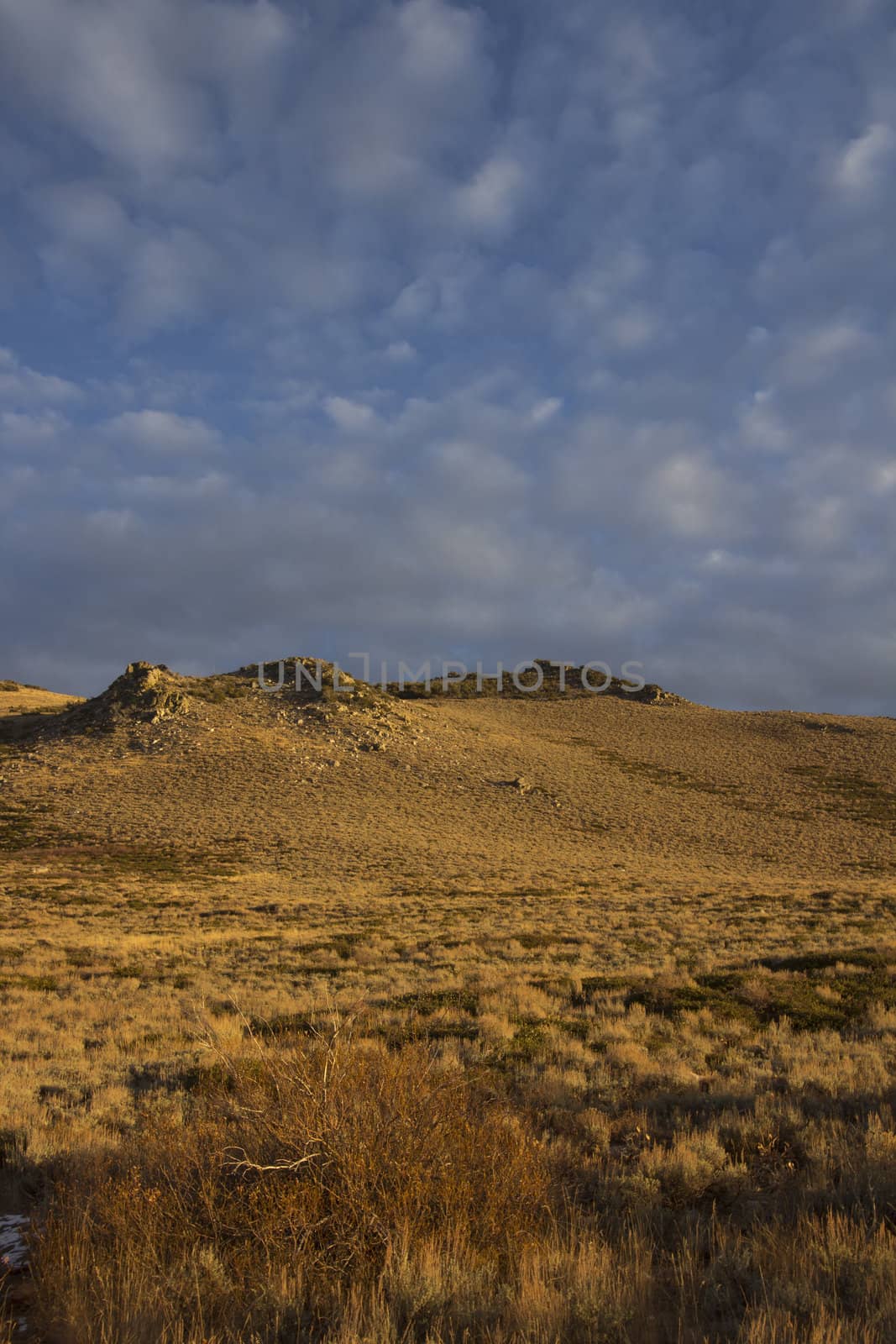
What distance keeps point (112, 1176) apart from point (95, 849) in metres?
41.3

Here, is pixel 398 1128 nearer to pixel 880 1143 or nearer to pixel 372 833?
pixel 880 1143

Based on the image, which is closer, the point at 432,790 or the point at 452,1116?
the point at 452,1116

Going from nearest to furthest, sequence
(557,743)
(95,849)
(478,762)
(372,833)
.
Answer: (95,849), (372,833), (478,762), (557,743)

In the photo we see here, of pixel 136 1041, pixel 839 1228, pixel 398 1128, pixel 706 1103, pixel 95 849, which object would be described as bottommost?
pixel 95 849

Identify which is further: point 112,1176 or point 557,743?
point 557,743

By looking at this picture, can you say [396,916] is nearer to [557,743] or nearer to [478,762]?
[478,762]

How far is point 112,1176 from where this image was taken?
18.5 ft

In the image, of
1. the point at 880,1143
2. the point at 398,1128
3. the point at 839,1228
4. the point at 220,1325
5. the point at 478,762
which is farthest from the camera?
the point at 478,762

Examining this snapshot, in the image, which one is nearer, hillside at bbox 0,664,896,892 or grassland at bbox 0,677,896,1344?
grassland at bbox 0,677,896,1344

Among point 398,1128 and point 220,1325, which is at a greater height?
point 398,1128

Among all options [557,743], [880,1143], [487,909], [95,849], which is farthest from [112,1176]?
[557,743]

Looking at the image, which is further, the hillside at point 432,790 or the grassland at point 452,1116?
the hillside at point 432,790

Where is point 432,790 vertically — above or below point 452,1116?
below

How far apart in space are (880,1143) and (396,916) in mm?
21165
